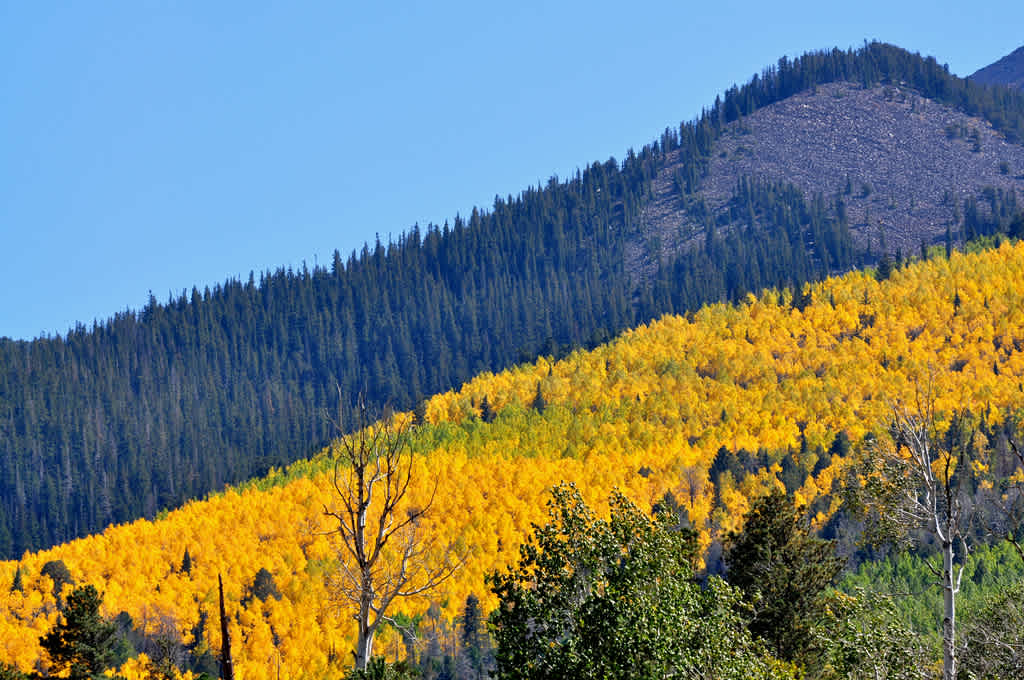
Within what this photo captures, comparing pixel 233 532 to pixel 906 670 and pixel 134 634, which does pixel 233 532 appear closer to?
pixel 134 634

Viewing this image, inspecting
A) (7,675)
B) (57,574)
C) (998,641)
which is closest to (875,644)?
(998,641)

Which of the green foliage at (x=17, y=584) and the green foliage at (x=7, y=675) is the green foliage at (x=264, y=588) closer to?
the green foliage at (x=17, y=584)

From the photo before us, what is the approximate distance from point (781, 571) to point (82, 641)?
36984 mm

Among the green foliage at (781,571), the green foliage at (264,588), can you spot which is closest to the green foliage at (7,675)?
the green foliage at (781,571)

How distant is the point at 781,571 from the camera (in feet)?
155

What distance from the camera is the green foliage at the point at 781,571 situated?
47000 mm

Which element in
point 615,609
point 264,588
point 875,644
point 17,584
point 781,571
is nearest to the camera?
point 875,644

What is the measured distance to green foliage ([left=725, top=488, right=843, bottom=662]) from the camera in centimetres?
4700

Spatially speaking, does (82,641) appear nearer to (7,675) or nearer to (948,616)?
(7,675)

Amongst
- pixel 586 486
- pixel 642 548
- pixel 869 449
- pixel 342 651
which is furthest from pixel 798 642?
pixel 586 486

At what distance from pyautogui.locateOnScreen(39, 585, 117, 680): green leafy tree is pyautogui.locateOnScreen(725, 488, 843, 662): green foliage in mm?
33681

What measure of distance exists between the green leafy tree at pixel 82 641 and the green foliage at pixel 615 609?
110 feet

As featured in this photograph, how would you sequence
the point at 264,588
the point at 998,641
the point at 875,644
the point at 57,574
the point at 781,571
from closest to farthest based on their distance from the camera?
the point at 998,641 → the point at 875,644 → the point at 781,571 → the point at 264,588 → the point at 57,574

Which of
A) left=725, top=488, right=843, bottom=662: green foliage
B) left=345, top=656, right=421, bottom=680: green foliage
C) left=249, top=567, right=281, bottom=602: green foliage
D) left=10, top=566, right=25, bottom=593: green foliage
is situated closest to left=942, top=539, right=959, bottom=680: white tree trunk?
left=345, top=656, right=421, bottom=680: green foliage
